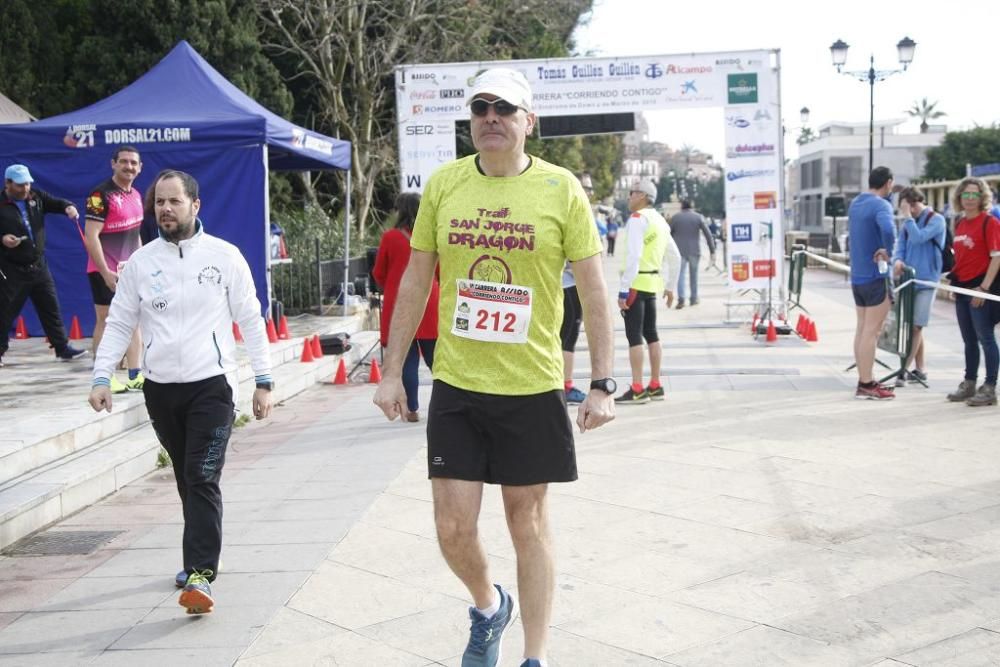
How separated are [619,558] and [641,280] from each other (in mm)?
4529

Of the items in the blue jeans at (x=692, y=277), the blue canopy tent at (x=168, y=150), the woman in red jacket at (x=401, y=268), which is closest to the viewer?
the woman in red jacket at (x=401, y=268)

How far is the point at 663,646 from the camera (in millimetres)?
3947

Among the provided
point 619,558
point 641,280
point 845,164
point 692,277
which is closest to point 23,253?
point 641,280

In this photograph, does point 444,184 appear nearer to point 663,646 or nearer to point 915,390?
point 663,646

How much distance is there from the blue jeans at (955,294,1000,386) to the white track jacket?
21.8 feet

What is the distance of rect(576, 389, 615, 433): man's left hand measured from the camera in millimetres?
3521

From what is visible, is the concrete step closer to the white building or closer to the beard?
the beard

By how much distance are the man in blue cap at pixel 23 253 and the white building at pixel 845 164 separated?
302 feet

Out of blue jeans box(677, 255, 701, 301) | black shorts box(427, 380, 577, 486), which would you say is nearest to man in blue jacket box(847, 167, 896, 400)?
black shorts box(427, 380, 577, 486)

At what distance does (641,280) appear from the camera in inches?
364

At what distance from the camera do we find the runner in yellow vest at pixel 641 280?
9.09 meters

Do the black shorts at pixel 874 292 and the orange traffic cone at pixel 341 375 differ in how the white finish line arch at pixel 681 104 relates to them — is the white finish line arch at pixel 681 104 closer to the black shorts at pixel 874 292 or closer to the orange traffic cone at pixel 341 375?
the orange traffic cone at pixel 341 375

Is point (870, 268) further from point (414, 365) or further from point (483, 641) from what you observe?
point (483, 641)

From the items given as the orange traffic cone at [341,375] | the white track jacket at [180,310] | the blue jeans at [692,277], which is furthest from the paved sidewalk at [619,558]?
the blue jeans at [692,277]
